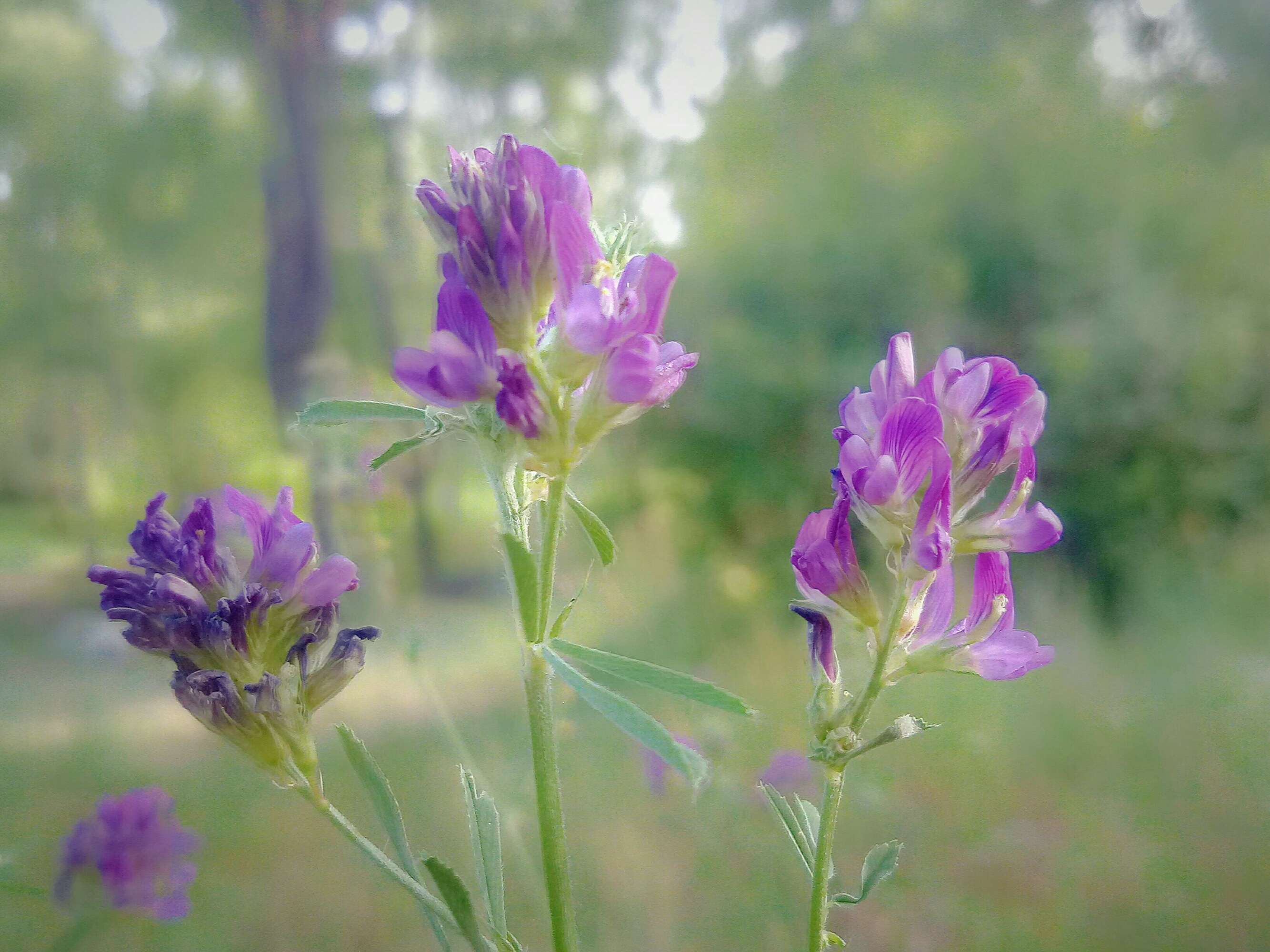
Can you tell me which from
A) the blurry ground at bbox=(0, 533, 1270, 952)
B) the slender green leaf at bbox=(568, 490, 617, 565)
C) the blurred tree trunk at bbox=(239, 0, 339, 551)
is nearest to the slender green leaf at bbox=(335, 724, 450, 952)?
the slender green leaf at bbox=(568, 490, 617, 565)

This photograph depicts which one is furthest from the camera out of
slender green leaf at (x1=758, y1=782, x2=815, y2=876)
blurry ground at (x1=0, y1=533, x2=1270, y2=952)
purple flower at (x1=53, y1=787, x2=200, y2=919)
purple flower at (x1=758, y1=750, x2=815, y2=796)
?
blurry ground at (x1=0, y1=533, x2=1270, y2=952)

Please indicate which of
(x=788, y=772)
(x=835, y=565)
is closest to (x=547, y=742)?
(x=835, y=565)

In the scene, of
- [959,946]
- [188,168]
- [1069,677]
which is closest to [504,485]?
[959,946]

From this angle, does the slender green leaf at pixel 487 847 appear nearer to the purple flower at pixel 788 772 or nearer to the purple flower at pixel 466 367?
the purple flower at pixel 466 367

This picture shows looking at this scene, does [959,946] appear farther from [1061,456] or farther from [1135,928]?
[1061,456]

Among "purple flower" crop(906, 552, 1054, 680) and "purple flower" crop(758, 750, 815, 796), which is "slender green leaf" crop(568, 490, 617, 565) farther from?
"purple flower" crop(758, 750, 815, 796)

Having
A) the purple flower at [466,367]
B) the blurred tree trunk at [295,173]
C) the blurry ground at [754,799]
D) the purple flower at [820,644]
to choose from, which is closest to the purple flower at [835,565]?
the purple flower at [820,644]
